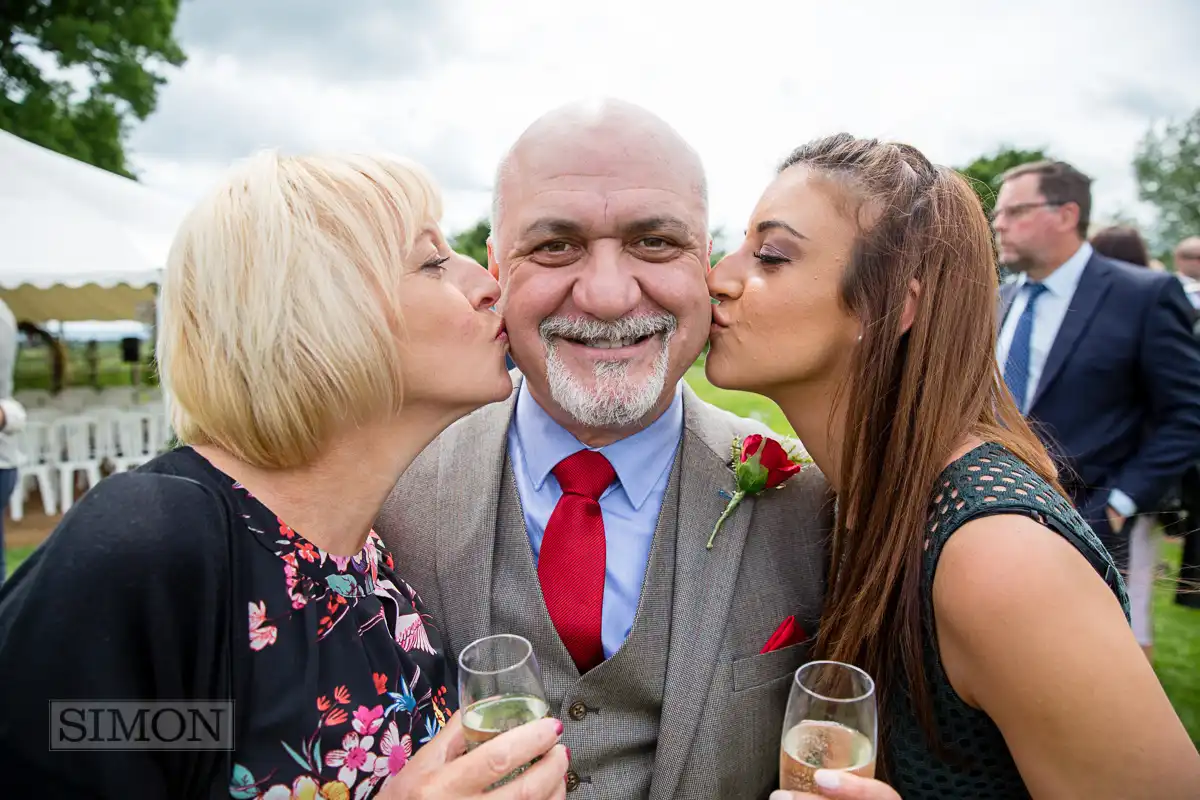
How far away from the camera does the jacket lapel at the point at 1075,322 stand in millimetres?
4121

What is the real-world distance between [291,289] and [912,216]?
1.49m

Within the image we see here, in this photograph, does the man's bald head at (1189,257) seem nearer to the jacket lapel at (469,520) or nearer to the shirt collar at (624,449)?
the shirt collar at (624,449)

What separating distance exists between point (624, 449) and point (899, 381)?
2.52ft

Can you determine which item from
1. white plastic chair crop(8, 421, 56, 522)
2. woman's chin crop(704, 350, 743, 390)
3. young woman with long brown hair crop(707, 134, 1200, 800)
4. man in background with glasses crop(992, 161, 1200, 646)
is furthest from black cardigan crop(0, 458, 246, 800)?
white plastic chair crop(8, 421, 56, 522)

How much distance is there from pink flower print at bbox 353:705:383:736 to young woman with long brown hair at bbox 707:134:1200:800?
0.90 meters

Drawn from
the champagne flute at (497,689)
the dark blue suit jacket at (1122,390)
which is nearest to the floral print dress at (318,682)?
the champagne flute at (497,689)

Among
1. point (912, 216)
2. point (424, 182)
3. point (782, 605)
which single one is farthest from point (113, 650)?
point (912, 216)

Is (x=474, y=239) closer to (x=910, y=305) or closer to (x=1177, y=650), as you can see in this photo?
(x=1177, y=650)

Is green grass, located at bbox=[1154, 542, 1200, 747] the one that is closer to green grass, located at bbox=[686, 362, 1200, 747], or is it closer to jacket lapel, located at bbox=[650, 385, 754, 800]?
green grass, located at bbox=[686, 362, 1200, 747]

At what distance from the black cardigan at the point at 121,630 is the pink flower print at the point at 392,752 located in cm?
29

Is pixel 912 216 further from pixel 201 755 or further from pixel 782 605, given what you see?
pixel 201 755

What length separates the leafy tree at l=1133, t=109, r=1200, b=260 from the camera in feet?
136

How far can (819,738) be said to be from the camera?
141 centimetres

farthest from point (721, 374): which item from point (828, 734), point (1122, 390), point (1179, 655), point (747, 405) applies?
point (747, 405)
